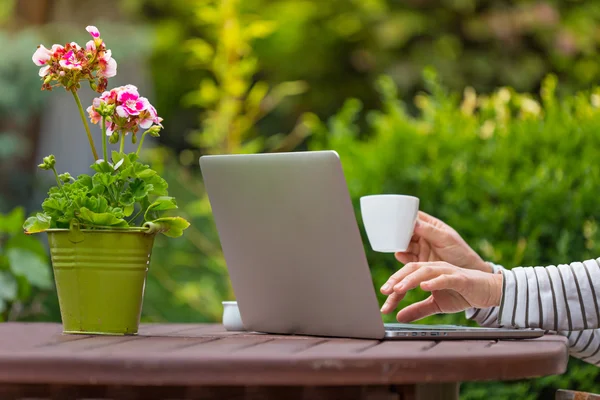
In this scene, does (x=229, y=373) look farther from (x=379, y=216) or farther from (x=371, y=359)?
(x=379, y=216)

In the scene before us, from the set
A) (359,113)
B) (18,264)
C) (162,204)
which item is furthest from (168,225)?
(359,113)

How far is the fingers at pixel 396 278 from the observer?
4.53ft

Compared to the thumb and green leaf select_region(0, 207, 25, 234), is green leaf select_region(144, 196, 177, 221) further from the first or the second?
green leaf select_region(0, 207, 25, 234)

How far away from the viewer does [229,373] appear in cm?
101

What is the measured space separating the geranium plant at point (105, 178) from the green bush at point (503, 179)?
1.49 metres

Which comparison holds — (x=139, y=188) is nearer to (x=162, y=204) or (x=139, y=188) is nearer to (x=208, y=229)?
(x=162, y=204)

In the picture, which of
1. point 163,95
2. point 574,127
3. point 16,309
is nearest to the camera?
point 574,127

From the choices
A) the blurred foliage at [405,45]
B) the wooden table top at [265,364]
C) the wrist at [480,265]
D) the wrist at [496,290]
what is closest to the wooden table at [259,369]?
the wooden table top at [265,364]

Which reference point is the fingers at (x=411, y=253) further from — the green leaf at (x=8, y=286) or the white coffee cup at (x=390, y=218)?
the green leaf at (x=8, y=286)

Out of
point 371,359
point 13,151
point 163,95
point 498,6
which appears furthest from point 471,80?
point 371,359

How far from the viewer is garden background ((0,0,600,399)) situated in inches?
112

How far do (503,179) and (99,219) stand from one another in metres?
1.72

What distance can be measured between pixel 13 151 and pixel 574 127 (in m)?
3.86

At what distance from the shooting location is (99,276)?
4.77 feet
